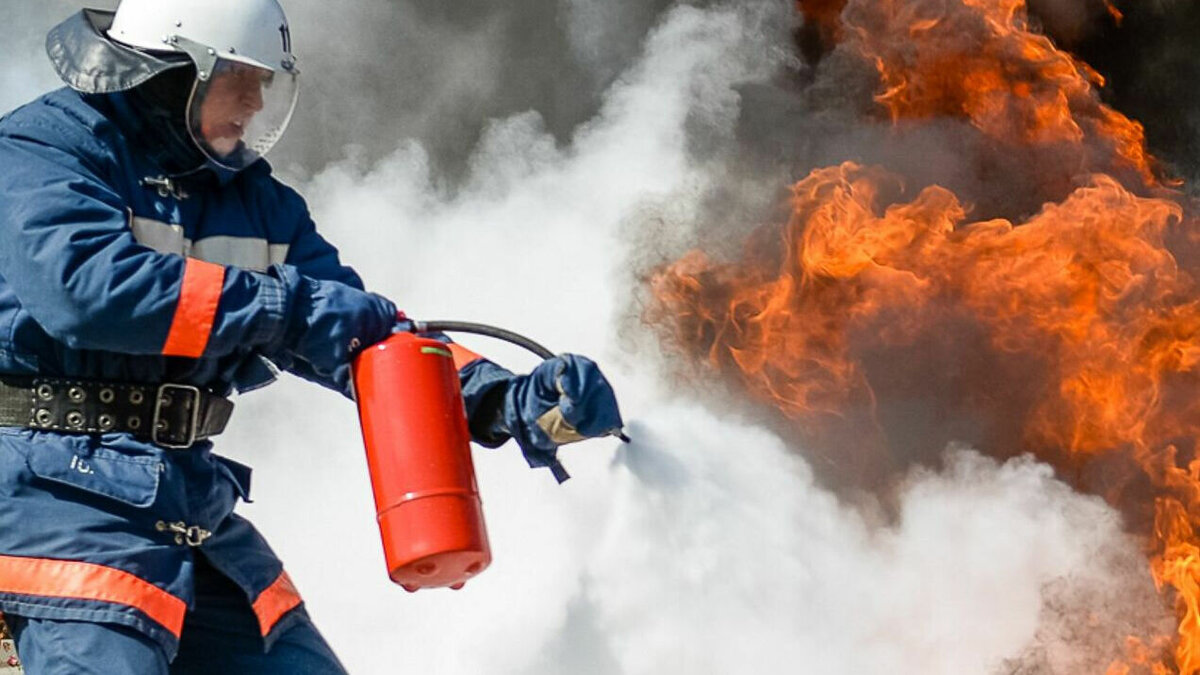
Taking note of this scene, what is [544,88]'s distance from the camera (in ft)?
24.3

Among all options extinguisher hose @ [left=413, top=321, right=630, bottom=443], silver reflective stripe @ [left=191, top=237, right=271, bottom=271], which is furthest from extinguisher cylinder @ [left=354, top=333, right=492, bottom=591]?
silver reflective stripe @ [left=191, top=237, right=271, bottom=271]

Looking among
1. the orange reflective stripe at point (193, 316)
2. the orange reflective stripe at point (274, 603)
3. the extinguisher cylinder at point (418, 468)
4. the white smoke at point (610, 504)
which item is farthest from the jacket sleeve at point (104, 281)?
the white smoke at point (610, 504)

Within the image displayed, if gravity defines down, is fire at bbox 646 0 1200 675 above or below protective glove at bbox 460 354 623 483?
above

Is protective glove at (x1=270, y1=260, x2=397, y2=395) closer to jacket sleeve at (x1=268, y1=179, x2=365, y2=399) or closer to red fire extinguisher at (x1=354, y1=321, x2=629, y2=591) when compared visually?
red fire extinguisher at (x1=354, y1=321, x2=629, y2=591)

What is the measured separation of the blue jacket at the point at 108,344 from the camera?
2771mm

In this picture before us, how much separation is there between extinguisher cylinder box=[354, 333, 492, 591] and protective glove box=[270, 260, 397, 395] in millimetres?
44

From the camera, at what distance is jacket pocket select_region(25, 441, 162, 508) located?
112 inches

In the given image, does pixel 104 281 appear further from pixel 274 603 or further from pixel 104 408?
pixel 274 603

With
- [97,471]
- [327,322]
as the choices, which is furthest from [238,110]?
[97,471]

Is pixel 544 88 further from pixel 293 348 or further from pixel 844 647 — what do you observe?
pixel 293 348

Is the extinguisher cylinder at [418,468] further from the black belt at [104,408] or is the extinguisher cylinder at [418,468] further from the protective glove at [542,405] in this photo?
the black belt at [104,408]

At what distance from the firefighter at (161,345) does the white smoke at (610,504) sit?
2363mm

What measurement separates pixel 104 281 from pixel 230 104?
0.70m

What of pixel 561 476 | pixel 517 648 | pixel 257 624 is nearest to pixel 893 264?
pixel 517 648
